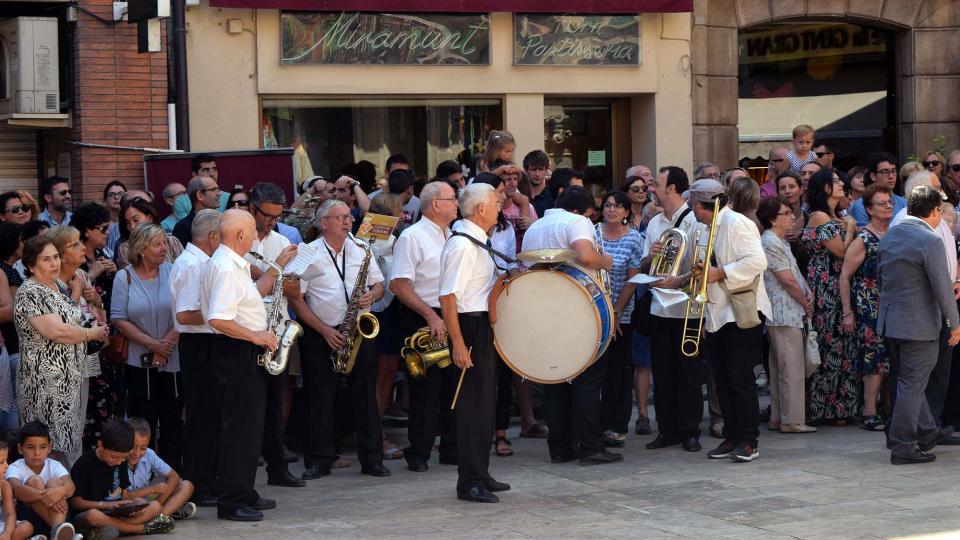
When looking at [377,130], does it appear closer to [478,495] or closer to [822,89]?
[822,89]

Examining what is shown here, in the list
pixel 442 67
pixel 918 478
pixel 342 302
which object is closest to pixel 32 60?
pixel 442 67

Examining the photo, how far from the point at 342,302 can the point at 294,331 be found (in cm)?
107

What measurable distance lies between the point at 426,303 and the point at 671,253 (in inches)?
67.6

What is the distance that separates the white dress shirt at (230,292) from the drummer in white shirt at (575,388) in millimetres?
2171

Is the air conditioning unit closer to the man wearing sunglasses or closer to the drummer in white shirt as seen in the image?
the man wearing sunglasses

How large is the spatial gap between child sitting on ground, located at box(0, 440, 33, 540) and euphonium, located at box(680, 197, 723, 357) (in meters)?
4.42

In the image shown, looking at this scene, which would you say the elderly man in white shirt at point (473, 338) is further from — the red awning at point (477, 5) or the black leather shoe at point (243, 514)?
the red awning at point (477, 5)

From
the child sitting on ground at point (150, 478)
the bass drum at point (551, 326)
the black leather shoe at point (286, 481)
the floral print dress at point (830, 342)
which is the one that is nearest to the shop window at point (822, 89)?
the floral print dress at point (830, 342)

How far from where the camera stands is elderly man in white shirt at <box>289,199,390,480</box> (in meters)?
9.62

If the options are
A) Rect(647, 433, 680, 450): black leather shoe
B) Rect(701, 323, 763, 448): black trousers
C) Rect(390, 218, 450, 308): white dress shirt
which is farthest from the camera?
Rect(647, 433, 680, 450): black leather shoe

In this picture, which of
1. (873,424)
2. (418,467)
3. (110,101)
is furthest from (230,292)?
(110,101)

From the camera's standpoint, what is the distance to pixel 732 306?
9.83 meters

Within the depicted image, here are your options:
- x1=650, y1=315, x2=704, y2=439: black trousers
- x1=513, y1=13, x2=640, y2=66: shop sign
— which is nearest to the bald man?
x1=650, y1=315, x2=704, y2=439: black trousers

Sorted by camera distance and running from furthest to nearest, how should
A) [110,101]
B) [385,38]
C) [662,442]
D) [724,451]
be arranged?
1. [385,38]
2. [110,101]
3. [662,442]
4. [724,451]
